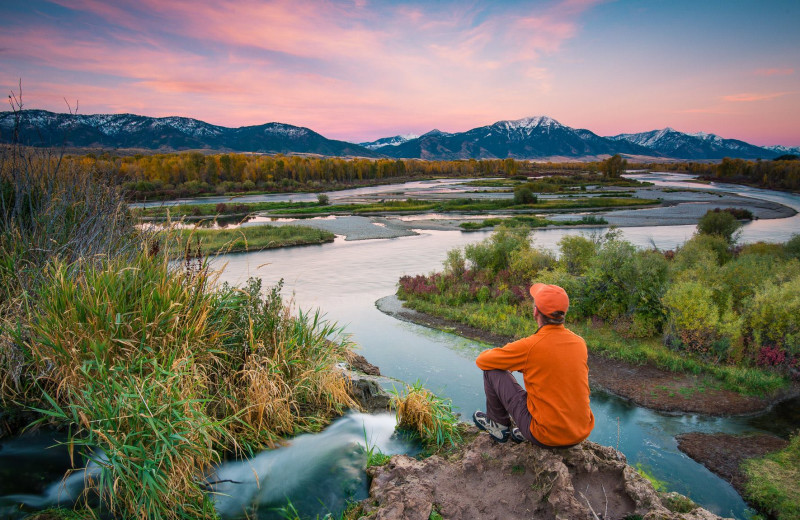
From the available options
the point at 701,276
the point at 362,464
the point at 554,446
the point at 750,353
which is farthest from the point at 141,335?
the point at 701,276

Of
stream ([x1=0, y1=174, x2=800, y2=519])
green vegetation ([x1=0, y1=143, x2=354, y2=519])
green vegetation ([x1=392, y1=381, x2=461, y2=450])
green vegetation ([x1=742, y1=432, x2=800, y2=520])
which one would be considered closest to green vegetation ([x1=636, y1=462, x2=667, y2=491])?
stream ([x1=0, y1=174, x2=800, y2=519])

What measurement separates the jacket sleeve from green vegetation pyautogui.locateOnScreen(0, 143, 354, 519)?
2.80m

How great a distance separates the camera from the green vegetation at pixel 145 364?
406cm

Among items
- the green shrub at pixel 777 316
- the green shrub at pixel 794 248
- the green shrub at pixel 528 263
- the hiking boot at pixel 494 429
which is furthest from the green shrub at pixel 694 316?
the green shrub at pixel 794 248

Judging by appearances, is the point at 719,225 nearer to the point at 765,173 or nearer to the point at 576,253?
the point at 576,253

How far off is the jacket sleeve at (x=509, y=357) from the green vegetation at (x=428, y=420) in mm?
1832

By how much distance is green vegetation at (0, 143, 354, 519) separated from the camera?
4.06 meters

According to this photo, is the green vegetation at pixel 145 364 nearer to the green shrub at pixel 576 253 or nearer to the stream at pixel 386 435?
the stream at pixel 386 435

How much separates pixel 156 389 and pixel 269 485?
5.50 feet

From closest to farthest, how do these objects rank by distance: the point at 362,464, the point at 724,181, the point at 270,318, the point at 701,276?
the point at 362,464 → the point at 270,318 → the point at 701,276 → the point at 724,181

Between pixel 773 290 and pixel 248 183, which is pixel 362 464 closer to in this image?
pixel 773 290

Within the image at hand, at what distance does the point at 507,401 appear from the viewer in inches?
182

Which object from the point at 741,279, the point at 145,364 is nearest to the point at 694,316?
the point at 741,279

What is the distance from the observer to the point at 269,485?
4.87 m
